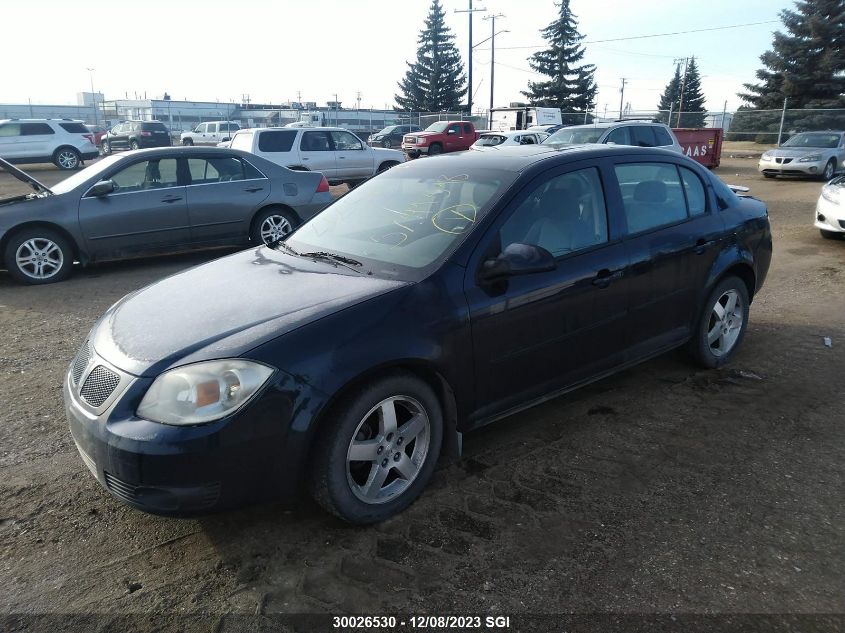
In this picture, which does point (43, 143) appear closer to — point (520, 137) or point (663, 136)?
point (520, 137)

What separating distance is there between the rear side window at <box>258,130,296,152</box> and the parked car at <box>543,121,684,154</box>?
6.63 meters

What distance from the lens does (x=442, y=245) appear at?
3.36 metres

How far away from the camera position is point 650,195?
427 cm

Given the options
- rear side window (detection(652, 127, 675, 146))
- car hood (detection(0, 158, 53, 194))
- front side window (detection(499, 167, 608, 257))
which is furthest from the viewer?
rear side window (detection(652, 127, 675, 146))

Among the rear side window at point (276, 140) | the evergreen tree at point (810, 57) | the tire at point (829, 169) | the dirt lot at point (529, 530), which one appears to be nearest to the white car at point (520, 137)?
the tire at point (829, 169)

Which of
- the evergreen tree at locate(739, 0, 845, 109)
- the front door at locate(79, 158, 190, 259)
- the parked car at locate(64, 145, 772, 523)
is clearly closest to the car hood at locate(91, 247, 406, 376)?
the parked car at locate(64, 145, 772, 523)

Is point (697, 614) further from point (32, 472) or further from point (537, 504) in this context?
point (32, 472)

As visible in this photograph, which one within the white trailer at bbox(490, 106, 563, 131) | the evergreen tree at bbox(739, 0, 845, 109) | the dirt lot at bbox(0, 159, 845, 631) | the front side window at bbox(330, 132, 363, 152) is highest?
the evergreen tree at bbox(739, 0, 845, 109)

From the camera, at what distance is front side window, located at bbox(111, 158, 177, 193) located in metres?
8.16

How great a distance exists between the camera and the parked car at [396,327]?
2.59m

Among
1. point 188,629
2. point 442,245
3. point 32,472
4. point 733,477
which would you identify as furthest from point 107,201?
point 733,477

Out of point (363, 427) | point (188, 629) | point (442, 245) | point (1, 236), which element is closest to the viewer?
point (188, 629)

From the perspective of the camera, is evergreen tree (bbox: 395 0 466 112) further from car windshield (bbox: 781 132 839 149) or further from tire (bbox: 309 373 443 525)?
tire (bbox: 309 373 443 525)

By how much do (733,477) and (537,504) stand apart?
1.10m
